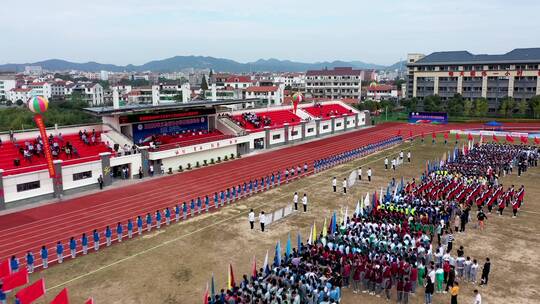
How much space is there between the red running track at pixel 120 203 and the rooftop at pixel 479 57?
156 ft

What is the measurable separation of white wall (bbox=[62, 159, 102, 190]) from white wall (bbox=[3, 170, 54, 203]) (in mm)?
937

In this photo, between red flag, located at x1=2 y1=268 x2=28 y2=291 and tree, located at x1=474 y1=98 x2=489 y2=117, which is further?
tree, located at x1=474 y1=98 x2=489 y2=117

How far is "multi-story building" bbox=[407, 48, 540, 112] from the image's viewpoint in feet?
229

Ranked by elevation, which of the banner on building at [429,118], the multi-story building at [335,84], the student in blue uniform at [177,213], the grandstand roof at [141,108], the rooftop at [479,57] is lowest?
the student in blue uniform at [177,213]

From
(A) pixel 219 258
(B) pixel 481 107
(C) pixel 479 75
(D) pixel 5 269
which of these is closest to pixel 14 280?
(D) pixel 5 269

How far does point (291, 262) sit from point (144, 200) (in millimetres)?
13994

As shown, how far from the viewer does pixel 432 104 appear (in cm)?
7012

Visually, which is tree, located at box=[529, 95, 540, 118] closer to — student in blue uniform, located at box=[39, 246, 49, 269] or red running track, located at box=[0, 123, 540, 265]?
red running track, located at box=[0, 123, 540, 265]

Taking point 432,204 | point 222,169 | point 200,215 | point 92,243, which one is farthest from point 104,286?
point 222,169

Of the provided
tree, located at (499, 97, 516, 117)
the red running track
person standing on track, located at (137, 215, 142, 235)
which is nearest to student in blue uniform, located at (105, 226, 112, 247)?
the red running track

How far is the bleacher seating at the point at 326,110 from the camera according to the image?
55.0 m

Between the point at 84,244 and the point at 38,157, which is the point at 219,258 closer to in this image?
the point at 84,244

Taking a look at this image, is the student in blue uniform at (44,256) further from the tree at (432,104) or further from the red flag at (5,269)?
the tree at (432,104)

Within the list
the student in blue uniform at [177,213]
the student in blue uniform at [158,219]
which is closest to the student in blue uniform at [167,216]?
the student in blue uniform at [158,219]
